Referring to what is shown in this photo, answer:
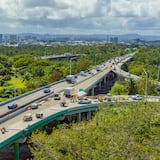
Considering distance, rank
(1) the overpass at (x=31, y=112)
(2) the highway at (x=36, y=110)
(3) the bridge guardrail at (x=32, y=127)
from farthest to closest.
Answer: (2) the highway at (x=36, y=110)
(1) the overpass at (x=31, y=112)
(3) the bridge guardrail at (x=32, y=127)

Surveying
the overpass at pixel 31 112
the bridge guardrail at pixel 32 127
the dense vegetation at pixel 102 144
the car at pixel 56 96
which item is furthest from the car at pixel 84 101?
the dense vegetation at pixel 102 144

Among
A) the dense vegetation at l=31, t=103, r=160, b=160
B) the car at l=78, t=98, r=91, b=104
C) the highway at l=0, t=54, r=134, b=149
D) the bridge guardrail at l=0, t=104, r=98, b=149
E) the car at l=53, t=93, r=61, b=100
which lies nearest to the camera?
the dense vegetation at l=31, t=103, r=160, b=160

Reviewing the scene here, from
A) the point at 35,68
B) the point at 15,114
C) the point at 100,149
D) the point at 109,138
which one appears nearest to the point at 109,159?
the point at 100,149

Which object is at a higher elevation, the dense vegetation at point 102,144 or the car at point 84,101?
the dense vegetation at point 102,144

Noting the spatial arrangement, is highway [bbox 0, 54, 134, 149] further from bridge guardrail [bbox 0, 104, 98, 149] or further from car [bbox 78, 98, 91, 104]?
car [bbox 78, 98, 91, 104]

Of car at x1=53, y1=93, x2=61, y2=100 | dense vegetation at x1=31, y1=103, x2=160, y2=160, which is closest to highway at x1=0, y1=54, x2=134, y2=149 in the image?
car at x1=53, y1=93, x2=61, y2=100

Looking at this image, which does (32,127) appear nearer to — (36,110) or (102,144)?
(36,110)

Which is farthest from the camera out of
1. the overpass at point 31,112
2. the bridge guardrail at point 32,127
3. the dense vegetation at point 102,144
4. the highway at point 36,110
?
the highway at point 36,110

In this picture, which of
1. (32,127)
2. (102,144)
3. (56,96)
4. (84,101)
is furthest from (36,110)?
(102,144)

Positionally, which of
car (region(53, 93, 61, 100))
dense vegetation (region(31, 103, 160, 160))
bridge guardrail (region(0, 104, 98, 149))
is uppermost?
dense vegetation (region(31, 103, 160, 160))

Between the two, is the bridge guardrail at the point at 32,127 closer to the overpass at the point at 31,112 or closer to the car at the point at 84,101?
the overpass at the point at 31,112

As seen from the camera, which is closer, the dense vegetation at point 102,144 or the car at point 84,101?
the dense vegetation at point 102,144
